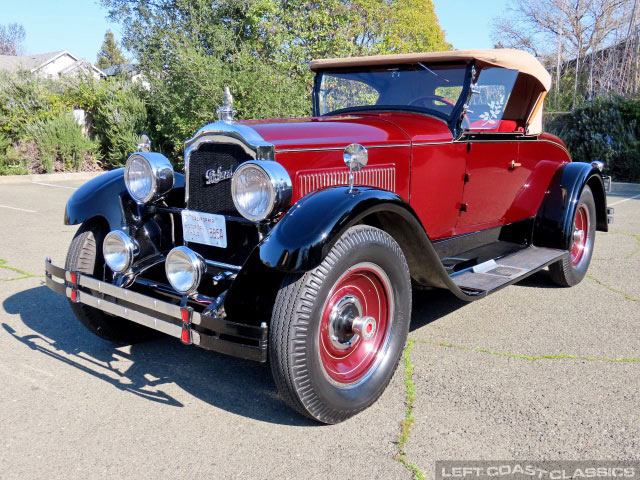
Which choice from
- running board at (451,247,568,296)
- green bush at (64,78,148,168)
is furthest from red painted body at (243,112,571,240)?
green bush at (64,78,148,168)

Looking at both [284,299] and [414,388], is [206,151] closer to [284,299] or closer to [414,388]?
[284,299]

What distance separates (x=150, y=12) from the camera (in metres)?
15.3

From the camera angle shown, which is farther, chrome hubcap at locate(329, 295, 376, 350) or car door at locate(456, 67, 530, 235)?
car door at locate(456, 67, 530, 235)

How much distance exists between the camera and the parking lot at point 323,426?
2312mm

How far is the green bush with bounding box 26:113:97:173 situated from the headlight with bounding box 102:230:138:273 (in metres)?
11.7

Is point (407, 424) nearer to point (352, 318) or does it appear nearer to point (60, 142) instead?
point (352, 318)

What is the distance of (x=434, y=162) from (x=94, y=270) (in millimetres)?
2195

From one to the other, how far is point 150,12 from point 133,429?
15.0 m

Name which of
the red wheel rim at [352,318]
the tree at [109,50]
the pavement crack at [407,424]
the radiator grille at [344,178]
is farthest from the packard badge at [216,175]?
the tree at [109,50]

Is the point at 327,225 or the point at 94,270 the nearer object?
the point at 327,225

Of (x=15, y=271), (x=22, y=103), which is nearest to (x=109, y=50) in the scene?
(x=22, y=103)

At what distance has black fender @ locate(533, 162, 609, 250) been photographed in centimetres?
452

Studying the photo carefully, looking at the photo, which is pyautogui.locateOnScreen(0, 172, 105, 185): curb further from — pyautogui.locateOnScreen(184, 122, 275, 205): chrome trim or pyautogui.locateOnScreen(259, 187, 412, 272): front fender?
pyautogui.locateOnScreen(259, 187, 412, 272): front fender

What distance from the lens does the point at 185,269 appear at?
8.72ft
